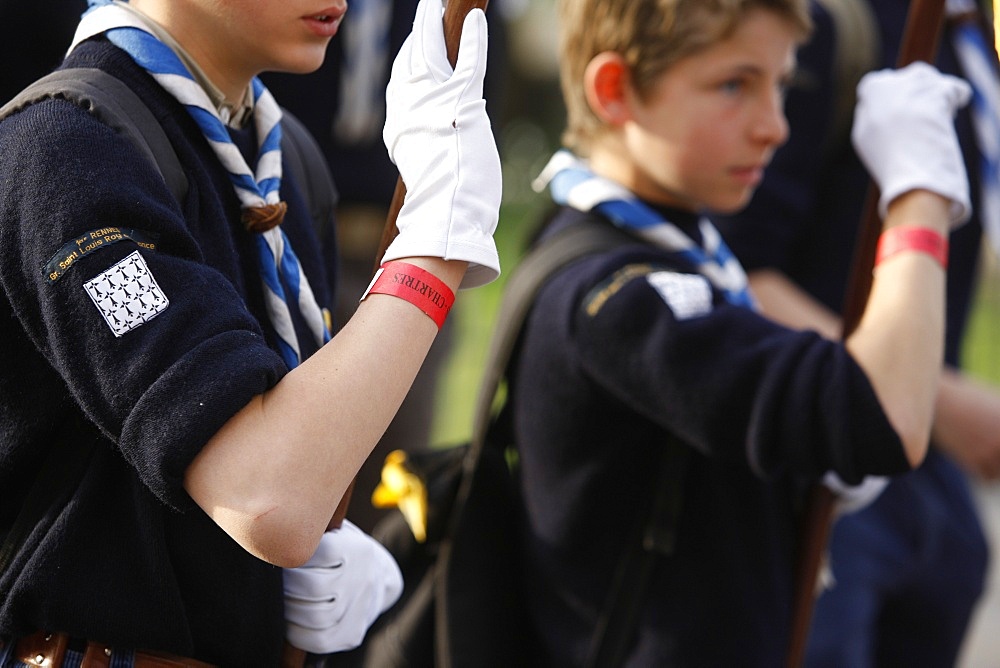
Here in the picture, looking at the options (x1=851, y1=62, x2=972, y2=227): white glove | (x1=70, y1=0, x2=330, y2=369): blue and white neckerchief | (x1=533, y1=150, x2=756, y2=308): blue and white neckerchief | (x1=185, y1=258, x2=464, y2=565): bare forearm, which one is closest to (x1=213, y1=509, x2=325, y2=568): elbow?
(x1=185, y1=258, x2=464, y2=565): bare forearm

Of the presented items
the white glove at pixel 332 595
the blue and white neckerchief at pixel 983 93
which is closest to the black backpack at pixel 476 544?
the white glove at pixel 332 595

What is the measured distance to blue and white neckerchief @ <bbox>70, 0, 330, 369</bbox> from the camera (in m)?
1.41

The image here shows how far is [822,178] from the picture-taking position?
275cm

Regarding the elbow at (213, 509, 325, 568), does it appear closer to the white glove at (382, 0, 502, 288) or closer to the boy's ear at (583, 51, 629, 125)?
the white glove at (382, 0, 502, 288)


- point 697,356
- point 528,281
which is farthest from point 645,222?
point 697,356

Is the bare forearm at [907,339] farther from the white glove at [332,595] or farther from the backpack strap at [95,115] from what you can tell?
the backpack strap at [95,115]

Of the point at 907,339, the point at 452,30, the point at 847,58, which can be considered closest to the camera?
the point at 452,30

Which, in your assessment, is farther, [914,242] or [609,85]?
[609,85]

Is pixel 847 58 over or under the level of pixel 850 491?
over

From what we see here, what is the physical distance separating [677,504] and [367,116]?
1.64 m

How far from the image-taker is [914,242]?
203 centimetres

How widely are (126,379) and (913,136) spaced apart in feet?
4.80

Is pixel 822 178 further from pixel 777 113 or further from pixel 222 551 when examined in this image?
pixel 222 551

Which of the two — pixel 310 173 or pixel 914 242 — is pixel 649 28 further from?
pixel 310 173
